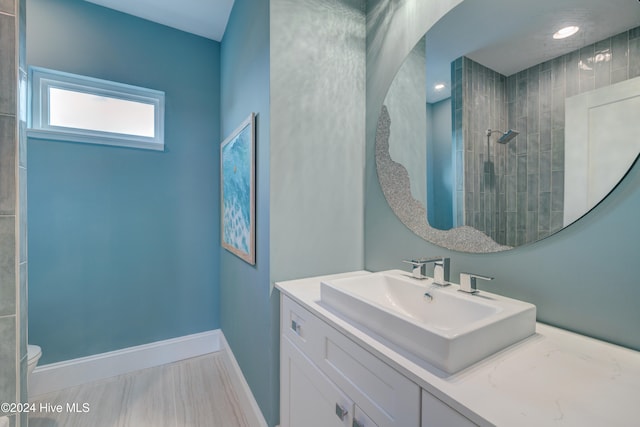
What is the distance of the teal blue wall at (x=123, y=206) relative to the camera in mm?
1845

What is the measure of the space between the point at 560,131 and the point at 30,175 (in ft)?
9.26

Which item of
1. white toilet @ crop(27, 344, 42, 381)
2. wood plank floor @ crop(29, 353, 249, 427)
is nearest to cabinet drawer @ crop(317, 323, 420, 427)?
wood plank floor @ crop(29, 353, 249, 427)

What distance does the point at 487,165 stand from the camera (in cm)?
100

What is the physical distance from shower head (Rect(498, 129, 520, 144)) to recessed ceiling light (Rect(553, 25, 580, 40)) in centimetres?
28

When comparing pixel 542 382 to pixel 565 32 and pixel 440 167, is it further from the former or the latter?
pixel 565 32

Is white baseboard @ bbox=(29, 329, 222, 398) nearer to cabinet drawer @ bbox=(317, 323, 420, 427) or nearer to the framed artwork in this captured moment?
the framed artwork

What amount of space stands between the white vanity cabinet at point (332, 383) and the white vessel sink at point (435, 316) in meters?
0.08

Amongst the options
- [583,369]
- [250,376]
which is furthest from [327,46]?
[250,376]

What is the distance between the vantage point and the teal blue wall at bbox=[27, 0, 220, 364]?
72.6 inches

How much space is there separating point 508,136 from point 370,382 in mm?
913

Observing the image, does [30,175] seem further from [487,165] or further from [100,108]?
[487,165]

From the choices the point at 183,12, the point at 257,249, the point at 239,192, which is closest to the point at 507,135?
the point at 257,249

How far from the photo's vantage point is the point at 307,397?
1.05 meters

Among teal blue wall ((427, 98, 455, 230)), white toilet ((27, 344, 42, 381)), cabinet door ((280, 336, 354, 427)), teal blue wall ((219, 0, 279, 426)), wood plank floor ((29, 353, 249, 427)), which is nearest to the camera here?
cabinet door ((280, 336, 354, 427))
